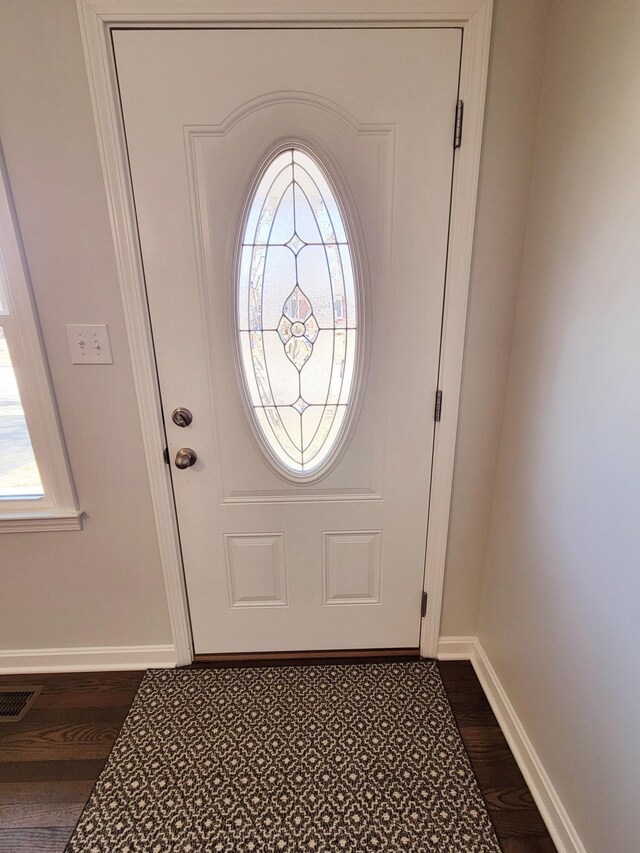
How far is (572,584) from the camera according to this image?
1104mm

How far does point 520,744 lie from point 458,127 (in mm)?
1898

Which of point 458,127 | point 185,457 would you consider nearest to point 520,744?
point 185,457

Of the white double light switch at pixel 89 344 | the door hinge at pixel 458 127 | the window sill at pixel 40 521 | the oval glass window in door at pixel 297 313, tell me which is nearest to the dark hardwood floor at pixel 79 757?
the window sill at pixel 40 521

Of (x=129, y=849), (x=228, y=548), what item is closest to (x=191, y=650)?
(x=228, y=548)

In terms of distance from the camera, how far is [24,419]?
142 centimetres

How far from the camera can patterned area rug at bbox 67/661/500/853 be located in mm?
1165

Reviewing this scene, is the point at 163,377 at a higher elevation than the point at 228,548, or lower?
higher

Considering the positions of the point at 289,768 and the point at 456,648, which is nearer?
the point at 289,768

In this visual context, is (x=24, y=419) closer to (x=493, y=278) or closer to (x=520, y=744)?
(x=493, y=278)

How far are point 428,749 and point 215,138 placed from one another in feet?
6.58

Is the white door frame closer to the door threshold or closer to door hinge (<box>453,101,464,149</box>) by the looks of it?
door hinge (<box>453,101,464,149</box>)

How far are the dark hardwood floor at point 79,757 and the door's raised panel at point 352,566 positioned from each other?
1.51 feet

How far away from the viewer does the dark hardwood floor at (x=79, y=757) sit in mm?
1188

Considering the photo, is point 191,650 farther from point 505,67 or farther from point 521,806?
point 505,67
